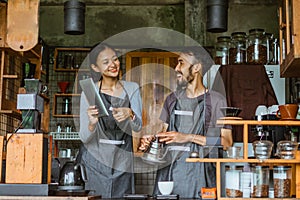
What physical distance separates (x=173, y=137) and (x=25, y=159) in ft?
4.63

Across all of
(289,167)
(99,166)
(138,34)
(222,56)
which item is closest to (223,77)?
(222,56)

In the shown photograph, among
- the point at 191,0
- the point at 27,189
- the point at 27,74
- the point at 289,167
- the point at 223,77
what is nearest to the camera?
the point at 27,189

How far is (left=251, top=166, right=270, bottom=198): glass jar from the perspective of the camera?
3.43 m

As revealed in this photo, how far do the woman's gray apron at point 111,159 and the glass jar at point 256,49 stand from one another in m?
1.30

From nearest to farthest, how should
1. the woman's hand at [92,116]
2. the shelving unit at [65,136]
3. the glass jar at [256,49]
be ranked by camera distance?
1. the woman's hand at [92,116]
2. the glass jar at [256,49]
3. the shelving unit at [65,136]

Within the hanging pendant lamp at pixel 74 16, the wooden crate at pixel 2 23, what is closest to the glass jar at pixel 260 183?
the hanging pendant lamp at pixel 74 16

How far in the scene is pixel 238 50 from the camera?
17.7ft

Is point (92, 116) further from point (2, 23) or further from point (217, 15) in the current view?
point (2, 23)

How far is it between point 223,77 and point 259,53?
39 cm

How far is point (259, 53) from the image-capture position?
532 centimetres

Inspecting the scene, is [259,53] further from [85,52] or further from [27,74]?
[85,52]

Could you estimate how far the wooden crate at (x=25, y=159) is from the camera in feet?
10.2

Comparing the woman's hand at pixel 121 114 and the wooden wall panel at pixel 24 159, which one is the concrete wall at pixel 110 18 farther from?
the wooden wall panel at pixel 24 159

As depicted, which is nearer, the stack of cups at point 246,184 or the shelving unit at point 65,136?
the stack of cups at point 246,184
